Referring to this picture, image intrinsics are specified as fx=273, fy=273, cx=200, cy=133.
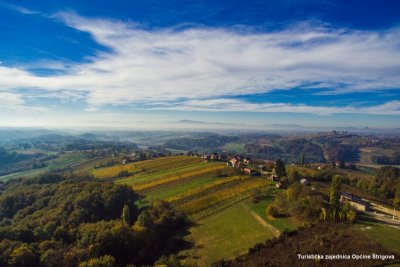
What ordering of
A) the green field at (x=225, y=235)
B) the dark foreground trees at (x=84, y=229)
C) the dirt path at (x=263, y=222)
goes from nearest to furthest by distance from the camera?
the dark foreground trees at (x=84, y=229) → the green field at (x=225, y=235) → the dirt path at (x=263, y=222)

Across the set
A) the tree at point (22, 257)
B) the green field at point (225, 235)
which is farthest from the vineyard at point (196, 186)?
the tree at point (22, 257)

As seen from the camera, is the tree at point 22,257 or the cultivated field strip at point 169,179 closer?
the tree at point 22,257

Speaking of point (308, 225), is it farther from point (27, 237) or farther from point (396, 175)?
point (396, 175)

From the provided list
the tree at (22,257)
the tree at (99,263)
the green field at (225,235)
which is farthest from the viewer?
the green field at (225,235)

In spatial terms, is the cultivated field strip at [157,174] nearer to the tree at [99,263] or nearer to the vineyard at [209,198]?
the vineyard at [209,198]

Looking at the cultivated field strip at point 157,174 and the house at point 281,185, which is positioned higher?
the house at point 281,185

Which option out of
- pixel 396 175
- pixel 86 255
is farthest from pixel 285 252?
pixel 396 175

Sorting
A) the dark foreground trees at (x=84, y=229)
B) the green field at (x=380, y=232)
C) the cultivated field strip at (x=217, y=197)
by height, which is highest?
the green field at (x=380, y=232)

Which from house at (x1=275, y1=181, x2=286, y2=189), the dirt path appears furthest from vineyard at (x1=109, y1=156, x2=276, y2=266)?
house at (x1=275, y1=181, x2=286, y2=189)
